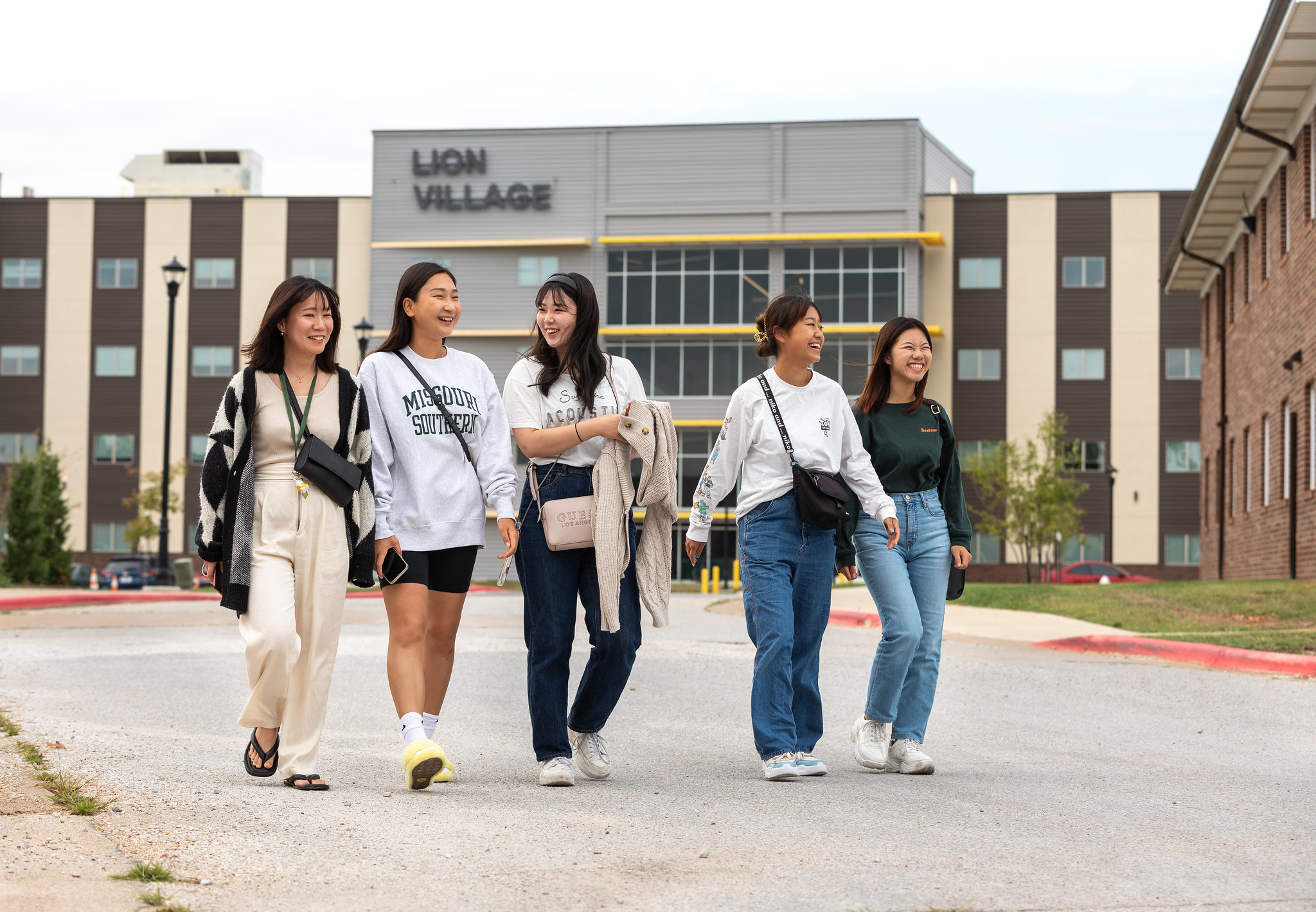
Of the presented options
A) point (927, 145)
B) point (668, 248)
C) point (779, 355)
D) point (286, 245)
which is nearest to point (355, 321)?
point (286, 245)

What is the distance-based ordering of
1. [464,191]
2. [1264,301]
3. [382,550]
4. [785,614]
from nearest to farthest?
[382,550]
[785,614]
[1264,301]
[464,191]

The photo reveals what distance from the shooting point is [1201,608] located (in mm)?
17656

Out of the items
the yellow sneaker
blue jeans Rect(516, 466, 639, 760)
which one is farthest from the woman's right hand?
the yellow sneaker

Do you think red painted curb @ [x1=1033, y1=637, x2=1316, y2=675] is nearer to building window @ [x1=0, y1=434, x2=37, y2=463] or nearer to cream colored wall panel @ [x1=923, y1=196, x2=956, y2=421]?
cream colored wall panel @ [x1=923, y1=196, x2=956, y2=421]

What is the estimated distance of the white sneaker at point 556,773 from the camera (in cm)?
601

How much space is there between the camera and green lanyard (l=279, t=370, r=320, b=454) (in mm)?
5836

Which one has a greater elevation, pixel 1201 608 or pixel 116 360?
pixel 116 360

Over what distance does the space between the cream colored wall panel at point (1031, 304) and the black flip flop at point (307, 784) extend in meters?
60.1

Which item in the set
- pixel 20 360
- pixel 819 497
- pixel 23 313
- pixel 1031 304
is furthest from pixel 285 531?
pixel 23 313

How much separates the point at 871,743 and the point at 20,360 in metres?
69.7

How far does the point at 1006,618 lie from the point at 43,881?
1658cm

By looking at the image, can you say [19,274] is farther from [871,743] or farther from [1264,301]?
[871,743]

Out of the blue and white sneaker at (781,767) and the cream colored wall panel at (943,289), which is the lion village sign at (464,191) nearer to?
the cream colored wall panel at (943,289)

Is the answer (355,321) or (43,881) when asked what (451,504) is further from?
(355,321)
